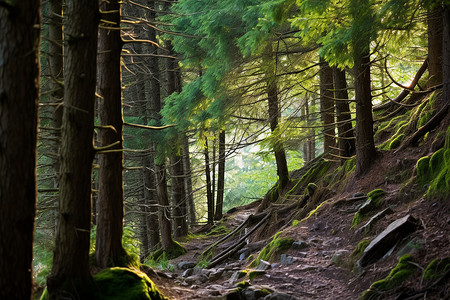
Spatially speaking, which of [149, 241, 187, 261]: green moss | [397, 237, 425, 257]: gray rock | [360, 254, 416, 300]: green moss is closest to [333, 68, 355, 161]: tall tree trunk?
[397, 237, 425, 257]: gray rock

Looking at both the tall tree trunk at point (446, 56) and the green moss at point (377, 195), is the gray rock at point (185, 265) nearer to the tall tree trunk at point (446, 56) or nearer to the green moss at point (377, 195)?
the green moss at point (377, 195)

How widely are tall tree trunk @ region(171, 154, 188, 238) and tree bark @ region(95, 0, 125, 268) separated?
25.9 ft

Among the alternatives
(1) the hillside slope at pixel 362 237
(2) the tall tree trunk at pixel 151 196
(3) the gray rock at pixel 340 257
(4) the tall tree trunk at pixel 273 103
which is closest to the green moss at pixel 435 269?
(1) the hillside slope at pixel 362 237

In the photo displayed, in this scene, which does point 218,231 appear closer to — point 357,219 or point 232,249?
point 232,249

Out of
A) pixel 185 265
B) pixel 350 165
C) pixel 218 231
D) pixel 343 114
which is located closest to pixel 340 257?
pixel 350 165

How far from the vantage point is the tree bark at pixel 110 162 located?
6293 mm

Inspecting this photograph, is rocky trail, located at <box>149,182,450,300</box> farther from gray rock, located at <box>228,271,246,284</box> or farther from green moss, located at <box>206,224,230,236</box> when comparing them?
green moss, located at <box>206,224,230,236</box>

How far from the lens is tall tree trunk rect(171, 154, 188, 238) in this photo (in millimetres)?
15219

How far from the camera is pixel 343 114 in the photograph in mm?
10867

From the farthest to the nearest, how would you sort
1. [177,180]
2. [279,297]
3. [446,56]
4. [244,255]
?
1. [177,180]
2. [244,255]
3. [446,56]
4. [279,297]

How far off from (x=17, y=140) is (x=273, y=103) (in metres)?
9.48

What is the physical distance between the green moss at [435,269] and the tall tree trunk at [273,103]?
19.8 feet

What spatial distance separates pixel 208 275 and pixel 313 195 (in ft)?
11.8

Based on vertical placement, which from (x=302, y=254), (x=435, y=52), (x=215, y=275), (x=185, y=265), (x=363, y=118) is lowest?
(x=185, y=265)
